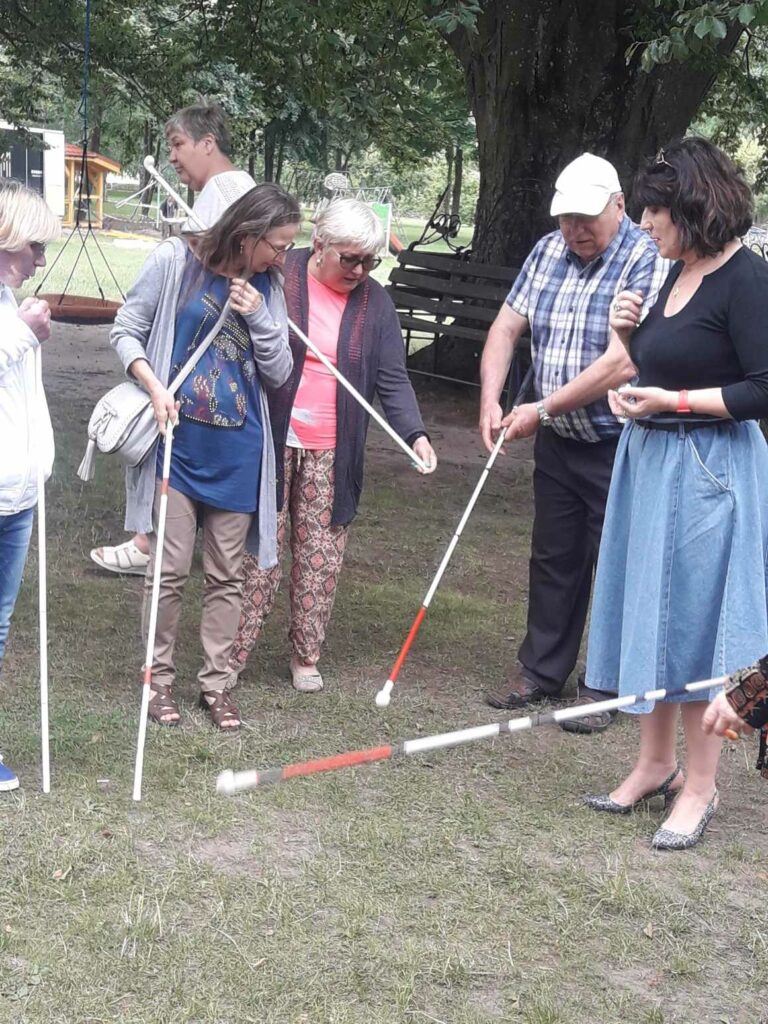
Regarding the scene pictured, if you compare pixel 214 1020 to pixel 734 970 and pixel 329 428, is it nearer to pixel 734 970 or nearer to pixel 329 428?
pixel 734 970

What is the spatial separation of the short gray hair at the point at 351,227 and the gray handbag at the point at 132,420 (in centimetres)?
48

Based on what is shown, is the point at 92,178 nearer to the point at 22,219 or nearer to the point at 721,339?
the point at 22,219

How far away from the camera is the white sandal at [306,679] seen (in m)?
5.07

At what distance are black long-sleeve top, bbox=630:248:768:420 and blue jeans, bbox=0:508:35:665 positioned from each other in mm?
1906

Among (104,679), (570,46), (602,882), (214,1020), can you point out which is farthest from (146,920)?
(570,46)

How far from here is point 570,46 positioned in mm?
10016

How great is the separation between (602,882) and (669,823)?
0.44 m

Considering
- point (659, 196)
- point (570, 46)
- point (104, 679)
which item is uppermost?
point (570, 46)

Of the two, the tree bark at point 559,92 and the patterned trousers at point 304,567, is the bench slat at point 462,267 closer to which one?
the tree bark at point 559,92

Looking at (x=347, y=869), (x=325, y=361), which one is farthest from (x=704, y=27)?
(x=347, y=869)

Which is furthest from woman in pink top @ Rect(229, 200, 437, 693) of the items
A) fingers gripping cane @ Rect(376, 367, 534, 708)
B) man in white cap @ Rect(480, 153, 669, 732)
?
man in white cap @ Rect(480, 153, 669, 732)

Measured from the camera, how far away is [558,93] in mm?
10312

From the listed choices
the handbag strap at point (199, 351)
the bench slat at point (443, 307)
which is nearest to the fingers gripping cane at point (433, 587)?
the handbag strap at point (199, 351)

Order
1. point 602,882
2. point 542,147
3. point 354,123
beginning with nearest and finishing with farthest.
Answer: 1. point 602,882
2. point 354,123
3. point 542,147
